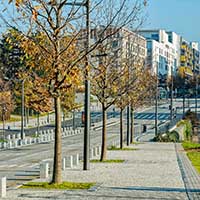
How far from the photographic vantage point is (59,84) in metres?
18.5

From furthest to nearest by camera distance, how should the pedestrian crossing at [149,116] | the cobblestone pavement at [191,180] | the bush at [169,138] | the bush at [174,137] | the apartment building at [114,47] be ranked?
the pedestrian crossing at [149,116]
the bush at [169,138]
the bush at [174,137]
the apartment building at [114,47]
the cobblestone pavement at [191,180]

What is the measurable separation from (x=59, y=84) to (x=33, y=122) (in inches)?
A: 2899

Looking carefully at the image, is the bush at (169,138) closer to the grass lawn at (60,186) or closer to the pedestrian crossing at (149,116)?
the grass lawn at (60,186)

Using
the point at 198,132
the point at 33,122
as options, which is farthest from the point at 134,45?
the point at 33,122

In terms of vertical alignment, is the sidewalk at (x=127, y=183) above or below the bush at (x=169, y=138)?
below

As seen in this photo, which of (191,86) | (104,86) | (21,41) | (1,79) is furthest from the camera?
(191,86)

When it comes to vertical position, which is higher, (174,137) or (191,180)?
(174,137)

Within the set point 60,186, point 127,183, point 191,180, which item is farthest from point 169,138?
point 60,186

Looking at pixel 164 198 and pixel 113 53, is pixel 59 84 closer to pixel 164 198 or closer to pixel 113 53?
pixel 164 198

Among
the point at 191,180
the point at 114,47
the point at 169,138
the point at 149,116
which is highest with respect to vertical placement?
the point at 114,47

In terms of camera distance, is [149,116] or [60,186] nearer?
[60,186]

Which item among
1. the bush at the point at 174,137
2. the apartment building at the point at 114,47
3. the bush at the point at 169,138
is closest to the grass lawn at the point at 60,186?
the apartment building at the point at 114,47

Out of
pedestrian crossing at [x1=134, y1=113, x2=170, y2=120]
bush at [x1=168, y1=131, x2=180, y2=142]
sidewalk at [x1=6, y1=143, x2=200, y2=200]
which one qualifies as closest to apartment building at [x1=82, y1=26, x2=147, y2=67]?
sidewalk at [x1=6, y1=143, x2=200, y2=200]

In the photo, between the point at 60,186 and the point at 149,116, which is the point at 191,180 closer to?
the point at 60,186
